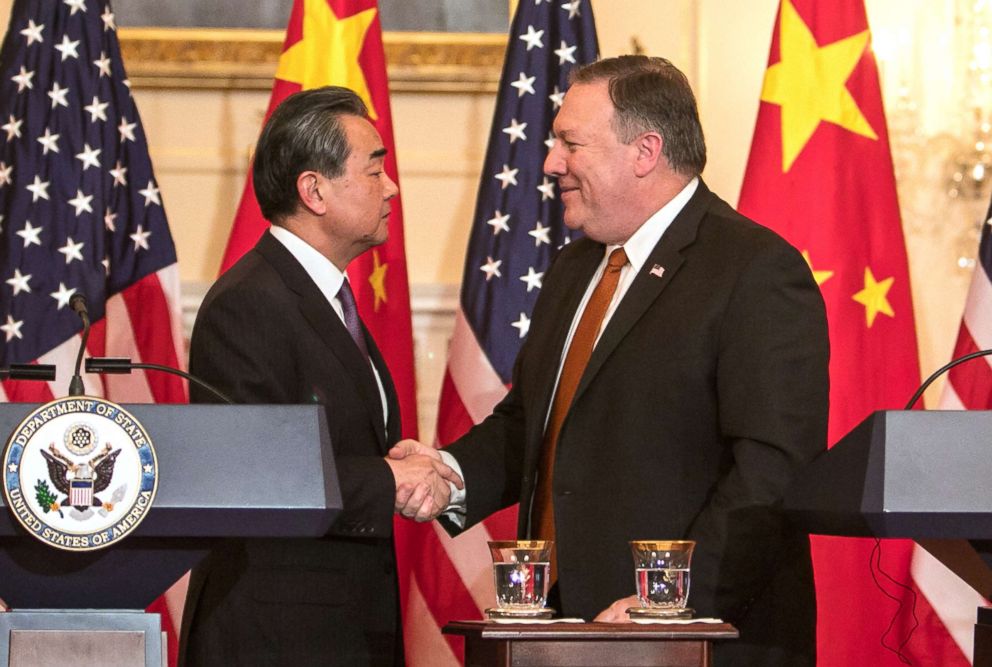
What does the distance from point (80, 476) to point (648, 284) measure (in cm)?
132

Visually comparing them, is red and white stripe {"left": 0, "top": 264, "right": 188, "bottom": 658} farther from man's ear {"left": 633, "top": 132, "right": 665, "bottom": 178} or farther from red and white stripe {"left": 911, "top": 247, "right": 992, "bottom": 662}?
red and white stripe {"left": 911, "top": 247, "right": 992, "bottom": 662}

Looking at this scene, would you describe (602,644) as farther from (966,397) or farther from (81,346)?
(966,397)

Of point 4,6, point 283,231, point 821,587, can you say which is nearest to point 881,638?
point 821,587

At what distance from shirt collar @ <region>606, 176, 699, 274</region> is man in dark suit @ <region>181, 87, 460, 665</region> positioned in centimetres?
61

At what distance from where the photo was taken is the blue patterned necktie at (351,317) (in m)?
3.11

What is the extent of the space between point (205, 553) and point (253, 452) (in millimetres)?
198

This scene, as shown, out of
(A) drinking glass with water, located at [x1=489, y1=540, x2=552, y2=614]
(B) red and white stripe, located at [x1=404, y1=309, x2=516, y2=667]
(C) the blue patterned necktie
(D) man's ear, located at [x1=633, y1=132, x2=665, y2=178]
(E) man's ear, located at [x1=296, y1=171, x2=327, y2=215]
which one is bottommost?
(B) red and white stripe, located at [x1=404, y1=309, x2=516, y2=667]

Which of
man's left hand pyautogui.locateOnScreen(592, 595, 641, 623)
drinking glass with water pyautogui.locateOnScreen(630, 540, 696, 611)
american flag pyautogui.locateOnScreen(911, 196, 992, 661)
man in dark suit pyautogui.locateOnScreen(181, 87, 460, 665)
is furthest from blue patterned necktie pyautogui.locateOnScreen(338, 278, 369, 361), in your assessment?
american flag pyautogui.locateOnScreen(911, 196, 992, 661)

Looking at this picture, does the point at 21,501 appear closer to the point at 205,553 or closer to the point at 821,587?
the point at 205,553

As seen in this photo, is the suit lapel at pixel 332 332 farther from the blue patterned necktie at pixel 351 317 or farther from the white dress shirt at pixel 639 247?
the white dress shirt at pixel 639 247

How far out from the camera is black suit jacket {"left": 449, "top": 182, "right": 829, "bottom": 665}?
8.32ft

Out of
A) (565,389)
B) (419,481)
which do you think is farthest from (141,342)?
(565,389)

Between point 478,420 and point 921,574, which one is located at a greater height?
point 478,420

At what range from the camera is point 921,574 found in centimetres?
406
